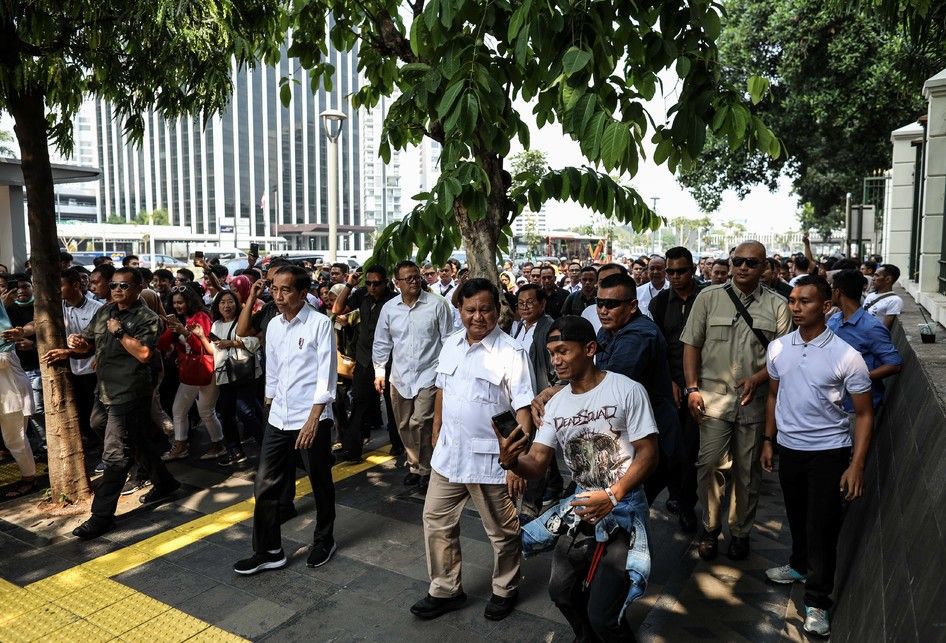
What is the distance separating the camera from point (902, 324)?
610cm

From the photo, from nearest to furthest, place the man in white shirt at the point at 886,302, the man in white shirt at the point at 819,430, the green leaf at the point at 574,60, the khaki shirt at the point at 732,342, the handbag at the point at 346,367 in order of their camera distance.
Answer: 1. the green leaf at the point at 574,60
2. the man in white shirt at the point at 819,430
3. the khaki shirt at the point at 732,342
4. the man in white shirt at the point at 886,302
5. the handbag at the point at 346,367

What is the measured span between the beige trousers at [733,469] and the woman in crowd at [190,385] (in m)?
4.45

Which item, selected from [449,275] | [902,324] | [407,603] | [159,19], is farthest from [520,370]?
[449,275]

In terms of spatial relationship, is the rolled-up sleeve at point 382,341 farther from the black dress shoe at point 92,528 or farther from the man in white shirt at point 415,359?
the black dress shoe at point 92,528

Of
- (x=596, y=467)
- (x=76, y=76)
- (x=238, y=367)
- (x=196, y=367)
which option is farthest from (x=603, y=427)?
(x=76, y=76)

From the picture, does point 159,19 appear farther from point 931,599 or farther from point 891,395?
point 891,395

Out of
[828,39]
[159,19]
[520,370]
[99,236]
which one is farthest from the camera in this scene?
[99,236]

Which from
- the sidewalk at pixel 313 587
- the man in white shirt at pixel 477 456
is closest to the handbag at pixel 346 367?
the sidewalk at pixel 313 587

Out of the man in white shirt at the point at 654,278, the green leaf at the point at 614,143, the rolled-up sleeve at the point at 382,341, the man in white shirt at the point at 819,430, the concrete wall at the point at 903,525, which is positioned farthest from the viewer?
the man in white shirt at the point at 654,278

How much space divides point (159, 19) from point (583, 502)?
3.66 metres

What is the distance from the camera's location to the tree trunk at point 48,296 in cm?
544

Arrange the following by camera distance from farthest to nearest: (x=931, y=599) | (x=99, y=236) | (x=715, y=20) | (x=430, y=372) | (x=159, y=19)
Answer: (x=99, y=236) → (x=430, y=372) → (x=159, y=19) → (x=715, y=20) → (x=931, y=599)

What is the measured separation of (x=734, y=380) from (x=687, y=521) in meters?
1.19

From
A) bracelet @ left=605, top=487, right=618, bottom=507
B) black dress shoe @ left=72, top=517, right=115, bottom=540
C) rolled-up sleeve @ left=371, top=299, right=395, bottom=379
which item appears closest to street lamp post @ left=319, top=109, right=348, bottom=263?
rolled-up sleeve @ left=371, top=299, right=395, bottom=379
